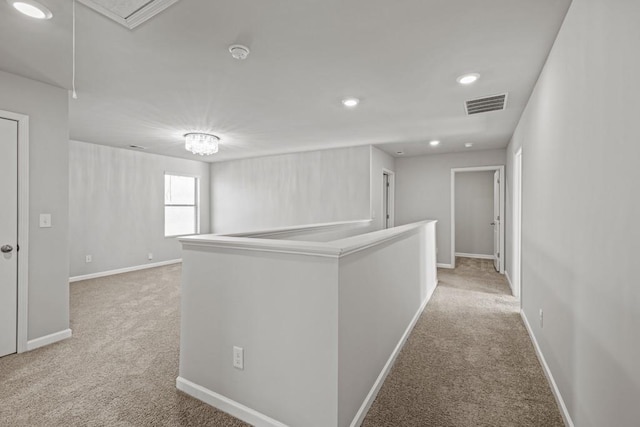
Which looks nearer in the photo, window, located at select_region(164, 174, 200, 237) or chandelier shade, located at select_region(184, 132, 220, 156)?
chandelier shade, located at select_region(184, 132, 220, 156)

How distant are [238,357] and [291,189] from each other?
478 centimetres

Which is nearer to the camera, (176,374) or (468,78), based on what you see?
(176,374)

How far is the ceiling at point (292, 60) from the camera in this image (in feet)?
5.75

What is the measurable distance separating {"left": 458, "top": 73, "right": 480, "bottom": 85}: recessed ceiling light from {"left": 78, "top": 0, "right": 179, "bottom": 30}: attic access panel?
2.26 m

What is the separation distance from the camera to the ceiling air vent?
122 inches

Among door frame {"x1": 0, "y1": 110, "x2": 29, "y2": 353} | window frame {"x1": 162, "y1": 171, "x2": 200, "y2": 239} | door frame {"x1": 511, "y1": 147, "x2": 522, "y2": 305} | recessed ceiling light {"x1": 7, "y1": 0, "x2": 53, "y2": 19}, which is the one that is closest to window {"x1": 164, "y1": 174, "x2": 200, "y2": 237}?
window frame {"x1": 162, "y1": 171, "x2": 200, "y2": 239}

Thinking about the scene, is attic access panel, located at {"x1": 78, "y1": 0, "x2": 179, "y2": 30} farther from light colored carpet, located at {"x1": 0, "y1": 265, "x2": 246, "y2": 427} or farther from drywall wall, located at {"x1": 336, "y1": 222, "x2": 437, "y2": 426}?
light colored carpet, located at {"x1": 0, "y1": 265, "x2": 246, "y2": 427}

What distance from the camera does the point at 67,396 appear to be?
1.98m

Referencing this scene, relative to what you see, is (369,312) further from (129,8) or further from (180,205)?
(180,205)

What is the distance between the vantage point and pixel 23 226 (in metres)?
2.61

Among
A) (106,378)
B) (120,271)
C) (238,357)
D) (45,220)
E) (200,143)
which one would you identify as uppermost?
(200,143)

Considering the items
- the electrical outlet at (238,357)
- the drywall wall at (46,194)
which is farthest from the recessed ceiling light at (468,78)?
the drywall wall at (46,194)

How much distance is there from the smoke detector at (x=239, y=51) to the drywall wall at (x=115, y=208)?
14.8 feet

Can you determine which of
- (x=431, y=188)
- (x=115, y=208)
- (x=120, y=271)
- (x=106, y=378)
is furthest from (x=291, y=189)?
(x=106, y=378)
